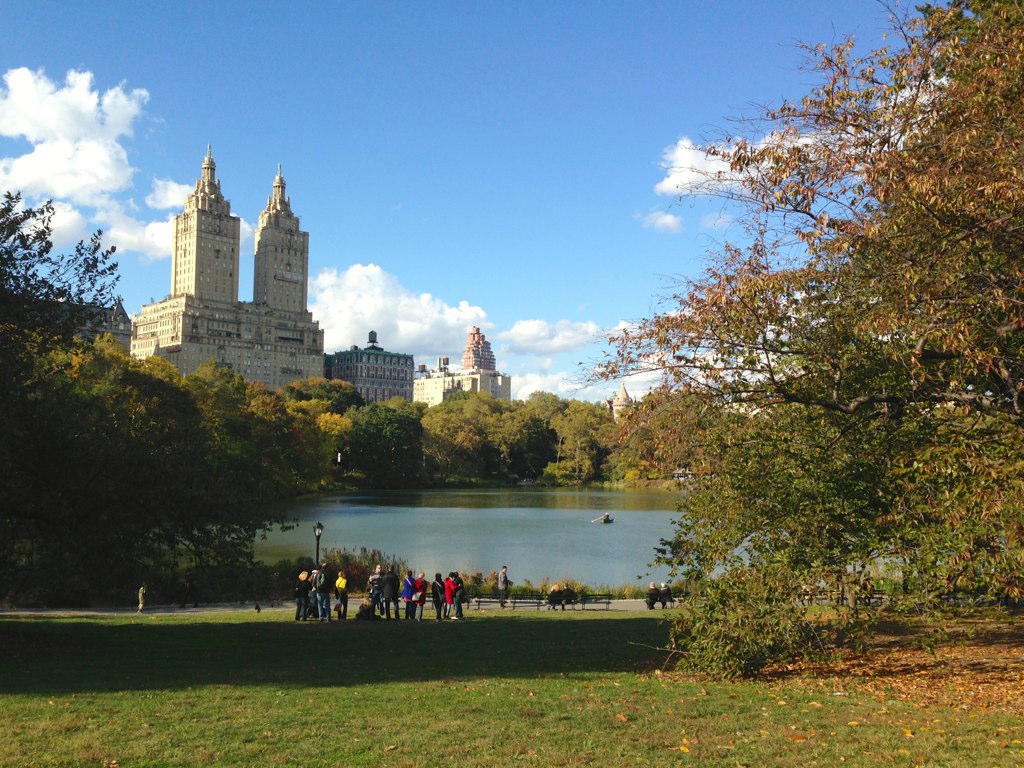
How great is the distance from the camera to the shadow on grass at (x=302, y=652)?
11.0m

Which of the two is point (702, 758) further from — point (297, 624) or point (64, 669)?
point (297, 624)

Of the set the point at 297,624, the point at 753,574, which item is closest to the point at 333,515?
the point at 297,624

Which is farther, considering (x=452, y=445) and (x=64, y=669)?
(x=452, y=445)

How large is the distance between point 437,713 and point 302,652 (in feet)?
18.5

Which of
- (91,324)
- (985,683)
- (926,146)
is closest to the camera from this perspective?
(926,146)

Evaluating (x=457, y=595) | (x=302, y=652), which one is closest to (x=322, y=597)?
(x=457, y=595)

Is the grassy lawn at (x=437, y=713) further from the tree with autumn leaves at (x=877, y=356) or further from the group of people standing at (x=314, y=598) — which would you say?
the group of people standing at (x=314, y=598)

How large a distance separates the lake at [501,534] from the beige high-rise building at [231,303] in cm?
9397

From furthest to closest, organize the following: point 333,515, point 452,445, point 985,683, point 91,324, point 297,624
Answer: point 452,445 < point 333,515 < point 297,624 < point 91,324 < point 985,683

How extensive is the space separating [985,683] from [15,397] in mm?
14138

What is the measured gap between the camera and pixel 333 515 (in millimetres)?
61281

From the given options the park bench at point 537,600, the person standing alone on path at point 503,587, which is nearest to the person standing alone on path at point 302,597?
the park bench at point 537,600

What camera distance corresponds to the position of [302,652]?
45.2 ft

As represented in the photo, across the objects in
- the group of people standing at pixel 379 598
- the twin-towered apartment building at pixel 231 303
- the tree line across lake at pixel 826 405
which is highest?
the twin-towered apartment building at pixel 231 303
